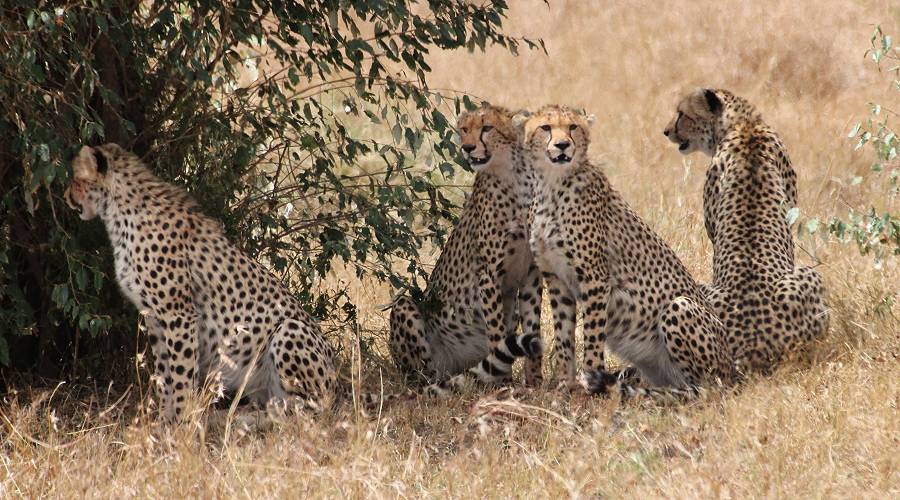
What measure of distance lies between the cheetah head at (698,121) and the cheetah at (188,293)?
7.17 ft

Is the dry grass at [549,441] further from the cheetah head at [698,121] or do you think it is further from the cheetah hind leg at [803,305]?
the cheetah head at [698,121]

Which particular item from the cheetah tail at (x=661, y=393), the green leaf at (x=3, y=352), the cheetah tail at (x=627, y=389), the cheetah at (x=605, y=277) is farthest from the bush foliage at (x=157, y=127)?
the cheetah tail at (x=661, y=393)

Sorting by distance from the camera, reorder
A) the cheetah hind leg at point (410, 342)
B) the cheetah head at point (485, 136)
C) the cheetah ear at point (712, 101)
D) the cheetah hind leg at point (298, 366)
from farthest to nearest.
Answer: the cheetah ear at point (712, 101), the cheetah hind leg at point (410, 342), the cheetah head at point (485, 136), the cheetah hind leg at point (298, 366)

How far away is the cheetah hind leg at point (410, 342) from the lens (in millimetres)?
5809

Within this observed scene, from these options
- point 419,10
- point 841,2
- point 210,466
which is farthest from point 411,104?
point 210,466

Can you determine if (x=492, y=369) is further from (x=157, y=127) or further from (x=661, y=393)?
(x=157, y=127)

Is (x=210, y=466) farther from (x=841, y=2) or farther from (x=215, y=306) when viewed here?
(x=841, y=2)

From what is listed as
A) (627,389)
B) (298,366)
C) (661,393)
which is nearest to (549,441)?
(627,389)

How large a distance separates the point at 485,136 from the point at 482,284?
63cm

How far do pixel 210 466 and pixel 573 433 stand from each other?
4.11ft

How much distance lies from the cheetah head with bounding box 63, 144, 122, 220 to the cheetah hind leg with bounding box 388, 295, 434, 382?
144cm

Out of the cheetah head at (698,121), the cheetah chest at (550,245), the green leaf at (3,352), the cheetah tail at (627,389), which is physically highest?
the cheetah head at (698,121)

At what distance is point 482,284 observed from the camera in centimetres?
563

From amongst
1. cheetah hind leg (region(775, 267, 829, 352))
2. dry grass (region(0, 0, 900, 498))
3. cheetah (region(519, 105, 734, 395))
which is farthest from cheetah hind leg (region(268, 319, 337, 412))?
cheetah hind leg (region(775, 267, 829, 352))
